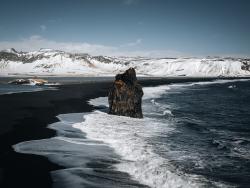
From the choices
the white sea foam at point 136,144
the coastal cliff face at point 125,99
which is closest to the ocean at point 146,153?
the white sea foam at point 136,144

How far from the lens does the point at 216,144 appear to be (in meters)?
19.5

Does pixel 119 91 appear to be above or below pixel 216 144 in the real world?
above

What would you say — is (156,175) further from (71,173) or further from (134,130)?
(134,130)

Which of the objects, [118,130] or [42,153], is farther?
[118,130]

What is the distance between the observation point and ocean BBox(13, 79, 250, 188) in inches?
505

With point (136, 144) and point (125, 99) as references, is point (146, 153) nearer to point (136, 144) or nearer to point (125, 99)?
point (136, 144)

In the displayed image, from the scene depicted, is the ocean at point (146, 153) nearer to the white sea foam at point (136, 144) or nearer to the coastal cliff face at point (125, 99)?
the white sea foam at point (136, 144)

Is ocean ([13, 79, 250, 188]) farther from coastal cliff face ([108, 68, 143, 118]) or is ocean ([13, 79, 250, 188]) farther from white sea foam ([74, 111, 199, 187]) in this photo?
coastal cliff face ([108, 68, 143, 118])

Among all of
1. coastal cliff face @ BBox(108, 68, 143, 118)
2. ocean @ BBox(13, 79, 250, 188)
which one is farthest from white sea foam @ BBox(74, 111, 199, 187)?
coastal cliff face @ BBox(108, 68, 143, 118)

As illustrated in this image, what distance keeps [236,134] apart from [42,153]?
14061mm

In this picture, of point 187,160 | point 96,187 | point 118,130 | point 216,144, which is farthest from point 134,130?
point 96,187

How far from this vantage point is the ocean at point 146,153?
1283 cm

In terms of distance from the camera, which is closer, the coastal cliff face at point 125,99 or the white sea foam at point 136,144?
the white sea foam at point 136,144

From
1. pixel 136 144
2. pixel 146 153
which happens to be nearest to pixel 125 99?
pixel 136 144
